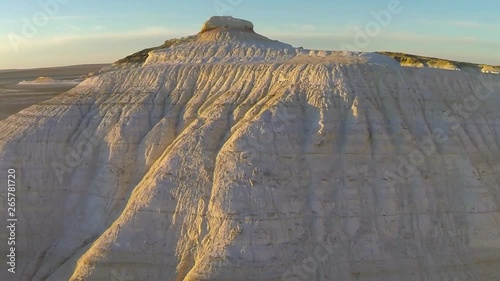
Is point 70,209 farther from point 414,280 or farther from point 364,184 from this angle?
point 414,280

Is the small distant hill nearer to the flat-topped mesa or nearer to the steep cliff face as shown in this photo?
the flat-topped mesa

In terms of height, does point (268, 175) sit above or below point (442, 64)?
below

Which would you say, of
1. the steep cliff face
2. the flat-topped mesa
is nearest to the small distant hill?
the flat-topped mesa

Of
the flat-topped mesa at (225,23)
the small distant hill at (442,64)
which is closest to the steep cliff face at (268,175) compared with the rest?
the flat-topped mesa at (225,23)

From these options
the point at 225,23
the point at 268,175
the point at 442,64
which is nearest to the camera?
the point at 268,175

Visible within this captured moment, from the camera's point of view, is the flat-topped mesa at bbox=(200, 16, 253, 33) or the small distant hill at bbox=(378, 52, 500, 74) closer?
the flat-topped mesa at bbox=(200, 16, 253, 33)

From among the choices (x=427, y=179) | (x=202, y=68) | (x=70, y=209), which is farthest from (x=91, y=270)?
(x=427, y=179)

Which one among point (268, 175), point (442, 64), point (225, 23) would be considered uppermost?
point (442, 64)

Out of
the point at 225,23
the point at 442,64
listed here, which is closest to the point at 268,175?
the point at 225,23

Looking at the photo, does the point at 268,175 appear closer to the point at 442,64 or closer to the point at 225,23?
the point at 225,23

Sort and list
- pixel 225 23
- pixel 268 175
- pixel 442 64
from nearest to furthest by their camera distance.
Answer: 1. pixel 268 175
2. pixel 225 23
3. pixel 442 64
